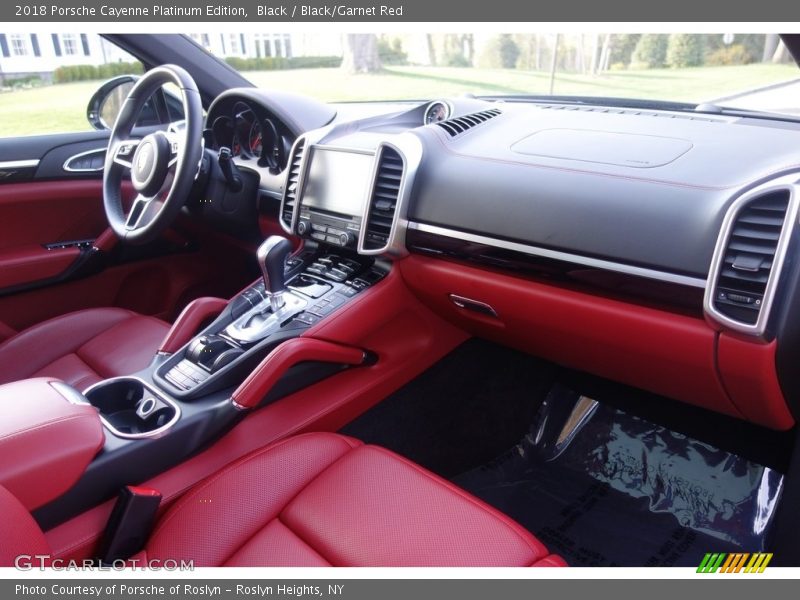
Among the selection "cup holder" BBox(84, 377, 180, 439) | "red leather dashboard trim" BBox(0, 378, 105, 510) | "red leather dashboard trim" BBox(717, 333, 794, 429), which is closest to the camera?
"red leather dashboard trim" BBox(0, 378, 105, 510)

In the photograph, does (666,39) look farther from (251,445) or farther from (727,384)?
(251,445)

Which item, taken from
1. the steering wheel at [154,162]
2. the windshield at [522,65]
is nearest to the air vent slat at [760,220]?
the windshield at [522,65]

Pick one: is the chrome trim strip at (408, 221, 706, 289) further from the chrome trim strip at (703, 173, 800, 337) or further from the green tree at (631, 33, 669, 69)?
the green tree at (631, 33, 669, 69)

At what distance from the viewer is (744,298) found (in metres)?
1.12

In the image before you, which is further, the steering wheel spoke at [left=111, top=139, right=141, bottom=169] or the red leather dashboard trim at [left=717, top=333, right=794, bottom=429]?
the steering wheel spoke at [left=111, top=139, right=141, bottom=169]

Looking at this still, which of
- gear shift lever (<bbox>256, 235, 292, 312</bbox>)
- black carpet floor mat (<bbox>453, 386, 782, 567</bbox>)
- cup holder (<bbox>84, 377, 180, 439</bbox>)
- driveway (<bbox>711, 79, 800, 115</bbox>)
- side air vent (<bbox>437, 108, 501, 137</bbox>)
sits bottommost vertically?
black carpet floor mat (<bbox>453, 386, 782, 567</bbox>)

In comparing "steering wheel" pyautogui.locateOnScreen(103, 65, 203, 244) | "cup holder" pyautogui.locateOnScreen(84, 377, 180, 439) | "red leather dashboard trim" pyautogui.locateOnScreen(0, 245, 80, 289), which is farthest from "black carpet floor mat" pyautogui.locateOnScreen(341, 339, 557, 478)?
"red leather dashboard trim" pyautogui.locateOnScreen(0, 245, 80, 289)

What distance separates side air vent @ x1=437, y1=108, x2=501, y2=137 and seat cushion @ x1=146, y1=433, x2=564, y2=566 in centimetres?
83

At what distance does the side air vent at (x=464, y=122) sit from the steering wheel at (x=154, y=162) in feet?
2.22

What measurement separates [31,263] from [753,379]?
2.24 meters

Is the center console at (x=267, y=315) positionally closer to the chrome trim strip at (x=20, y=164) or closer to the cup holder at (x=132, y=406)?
the cup holder at (x=132, y=406)

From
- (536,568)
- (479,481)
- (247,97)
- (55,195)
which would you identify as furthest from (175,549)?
(55,195)

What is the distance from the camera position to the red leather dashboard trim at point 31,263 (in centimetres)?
231

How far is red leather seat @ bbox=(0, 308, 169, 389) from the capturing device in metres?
1.83
